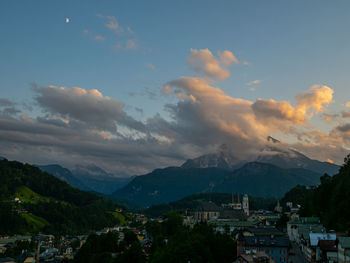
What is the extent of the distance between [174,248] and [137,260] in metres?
23.3

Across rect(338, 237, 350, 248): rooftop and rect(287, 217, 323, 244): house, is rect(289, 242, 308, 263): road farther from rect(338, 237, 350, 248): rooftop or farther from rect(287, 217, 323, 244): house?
rect(338, 237, 350, 248): rooftop

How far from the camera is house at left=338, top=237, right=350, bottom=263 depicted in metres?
77.8

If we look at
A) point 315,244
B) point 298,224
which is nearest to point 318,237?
point 315,244

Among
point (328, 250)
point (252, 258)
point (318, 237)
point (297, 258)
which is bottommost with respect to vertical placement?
point (297, 258)

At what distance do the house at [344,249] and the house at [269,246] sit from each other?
81.5 feet

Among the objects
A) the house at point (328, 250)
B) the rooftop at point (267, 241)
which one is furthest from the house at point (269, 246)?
the house at point (328, 250)

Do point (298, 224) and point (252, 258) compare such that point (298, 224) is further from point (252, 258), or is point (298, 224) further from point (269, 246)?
point (252, 258)

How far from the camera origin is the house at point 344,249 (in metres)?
77.8

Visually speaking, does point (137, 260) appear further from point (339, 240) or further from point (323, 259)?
point (339, 240)

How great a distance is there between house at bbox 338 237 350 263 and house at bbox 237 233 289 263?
978 inches

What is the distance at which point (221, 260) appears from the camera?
11225 cm

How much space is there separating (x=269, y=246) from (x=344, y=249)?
32.3 meters

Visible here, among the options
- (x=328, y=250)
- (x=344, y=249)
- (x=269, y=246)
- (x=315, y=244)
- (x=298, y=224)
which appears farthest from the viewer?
(x=298, y=224)

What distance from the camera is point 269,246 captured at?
358 ft
